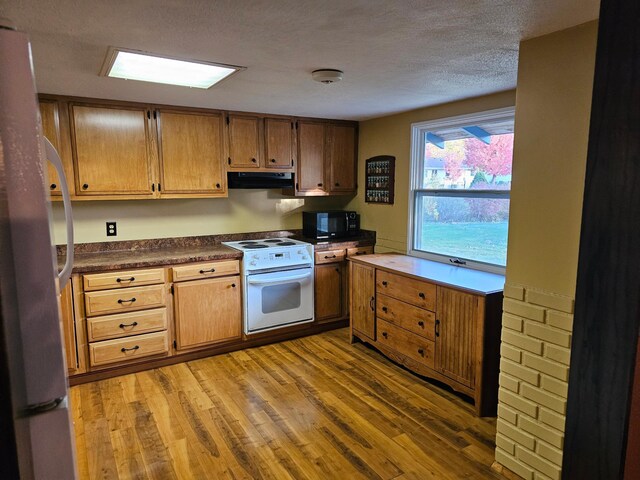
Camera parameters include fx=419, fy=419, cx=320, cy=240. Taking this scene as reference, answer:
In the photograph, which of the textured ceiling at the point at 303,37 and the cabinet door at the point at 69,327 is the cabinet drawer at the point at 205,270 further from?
the textured ceiling at the point at 303,37

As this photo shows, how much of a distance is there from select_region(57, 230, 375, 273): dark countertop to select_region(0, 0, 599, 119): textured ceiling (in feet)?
4.08

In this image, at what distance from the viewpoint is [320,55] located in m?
2.09

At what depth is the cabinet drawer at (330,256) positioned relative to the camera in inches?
159

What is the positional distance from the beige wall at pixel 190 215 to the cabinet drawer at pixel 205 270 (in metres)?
0.60

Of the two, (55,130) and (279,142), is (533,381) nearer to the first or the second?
(279,142)

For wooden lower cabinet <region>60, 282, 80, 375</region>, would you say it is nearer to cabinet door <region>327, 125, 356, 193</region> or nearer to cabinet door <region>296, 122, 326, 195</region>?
cabinet door <region>296, 122, 326, 195</region>

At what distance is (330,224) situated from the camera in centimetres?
426

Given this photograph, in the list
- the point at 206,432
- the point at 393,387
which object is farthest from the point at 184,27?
the point at 393,387

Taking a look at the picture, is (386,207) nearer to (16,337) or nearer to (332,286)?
(332,286)

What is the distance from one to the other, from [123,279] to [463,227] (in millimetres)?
2706

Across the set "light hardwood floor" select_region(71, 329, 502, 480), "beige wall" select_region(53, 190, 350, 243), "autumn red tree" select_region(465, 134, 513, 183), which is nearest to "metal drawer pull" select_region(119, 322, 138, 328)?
"light hardwood floor" select_region(71, 329, 502, 480)

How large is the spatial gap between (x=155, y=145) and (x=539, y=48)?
282 centimetres

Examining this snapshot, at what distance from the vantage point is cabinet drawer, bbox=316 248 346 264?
159 inches

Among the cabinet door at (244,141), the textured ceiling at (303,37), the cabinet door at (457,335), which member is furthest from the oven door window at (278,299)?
the textured ceiling at (303,37)
